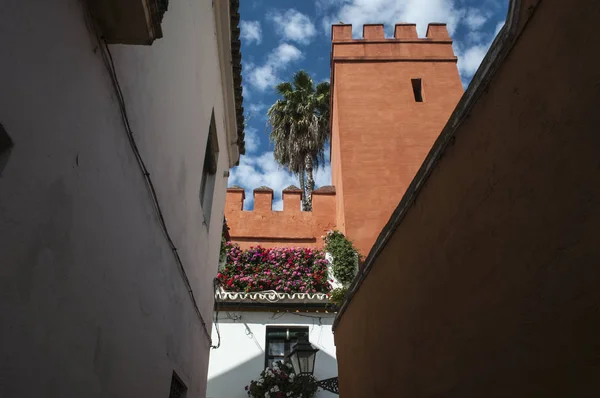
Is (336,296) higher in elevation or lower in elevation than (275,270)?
lower

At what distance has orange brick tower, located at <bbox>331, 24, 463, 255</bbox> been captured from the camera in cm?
1368

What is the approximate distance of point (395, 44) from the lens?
1656cm

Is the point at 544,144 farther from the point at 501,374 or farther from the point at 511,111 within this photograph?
the point at 501,374

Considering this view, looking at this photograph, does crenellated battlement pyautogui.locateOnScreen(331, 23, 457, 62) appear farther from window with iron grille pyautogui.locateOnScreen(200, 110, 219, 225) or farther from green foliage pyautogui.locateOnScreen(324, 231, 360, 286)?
window with iron grille pyautogui.locateOnScreen(200, 110, 219, 225)

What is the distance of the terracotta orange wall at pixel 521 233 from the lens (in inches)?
68.1

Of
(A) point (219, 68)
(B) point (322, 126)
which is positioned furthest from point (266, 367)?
(B) point (322, 126)

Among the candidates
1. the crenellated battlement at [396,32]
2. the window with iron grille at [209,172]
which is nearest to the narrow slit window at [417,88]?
the crenellated battlement at [396,32]

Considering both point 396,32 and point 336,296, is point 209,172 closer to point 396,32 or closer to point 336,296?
point 336,296

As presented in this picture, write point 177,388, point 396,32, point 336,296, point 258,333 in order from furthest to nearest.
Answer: point 396,32, point 336,296, point 258,333, point 177,388

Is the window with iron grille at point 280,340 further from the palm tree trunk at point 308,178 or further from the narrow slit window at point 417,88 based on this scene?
the palm tree trunk at point 308,178

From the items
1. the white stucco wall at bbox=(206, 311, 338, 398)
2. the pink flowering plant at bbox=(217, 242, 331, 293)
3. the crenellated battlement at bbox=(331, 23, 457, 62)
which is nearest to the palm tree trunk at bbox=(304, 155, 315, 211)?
the crenellated battlement at bbox=(331, 23, 457, 62)

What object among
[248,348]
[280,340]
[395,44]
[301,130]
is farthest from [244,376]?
[301,130]

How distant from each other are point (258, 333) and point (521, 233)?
9734 mm

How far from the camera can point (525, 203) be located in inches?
82.1
